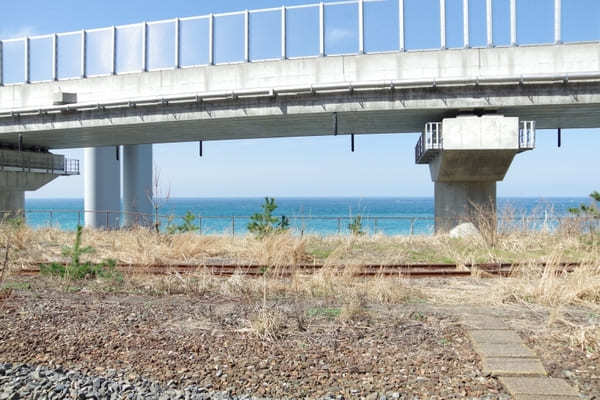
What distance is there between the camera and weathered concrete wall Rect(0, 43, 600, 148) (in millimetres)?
16469

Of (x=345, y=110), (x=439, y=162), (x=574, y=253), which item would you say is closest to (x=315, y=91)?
(x=345, y=110)

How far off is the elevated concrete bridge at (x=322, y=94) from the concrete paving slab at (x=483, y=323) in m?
12.1

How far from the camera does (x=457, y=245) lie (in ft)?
46.4

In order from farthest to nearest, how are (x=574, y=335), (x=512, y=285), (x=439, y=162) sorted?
(x=439, y=162)
(x=512, y=285)
(x=574, y=335)

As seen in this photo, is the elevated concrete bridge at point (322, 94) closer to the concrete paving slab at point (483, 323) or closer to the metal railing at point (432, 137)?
the metal railing at point (432, 137)

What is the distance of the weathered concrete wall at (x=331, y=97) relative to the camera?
54.0ft

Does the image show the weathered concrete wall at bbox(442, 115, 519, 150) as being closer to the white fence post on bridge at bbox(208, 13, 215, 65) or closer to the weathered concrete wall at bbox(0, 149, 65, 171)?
the white fence post on bridge at bbox(208, 13, 215, 65)

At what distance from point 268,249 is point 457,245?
250 inches

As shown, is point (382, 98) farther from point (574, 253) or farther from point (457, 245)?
point (574, 253)

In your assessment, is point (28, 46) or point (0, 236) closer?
point (0, 236)

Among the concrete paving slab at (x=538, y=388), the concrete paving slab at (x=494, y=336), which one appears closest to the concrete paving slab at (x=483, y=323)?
the concrete paving slab at (x=494, y=336)

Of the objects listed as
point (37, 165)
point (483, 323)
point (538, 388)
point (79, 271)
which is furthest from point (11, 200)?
point (538, 388)

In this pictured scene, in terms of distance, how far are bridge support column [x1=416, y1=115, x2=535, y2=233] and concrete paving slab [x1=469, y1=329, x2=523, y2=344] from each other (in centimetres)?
1017

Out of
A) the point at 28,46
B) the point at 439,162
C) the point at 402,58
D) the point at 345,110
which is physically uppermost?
the point at 28,46
